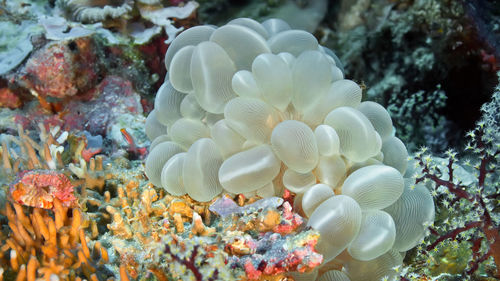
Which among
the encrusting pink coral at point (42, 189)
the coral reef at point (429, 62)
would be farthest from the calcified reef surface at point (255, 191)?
the coral reef at point (429, 62)

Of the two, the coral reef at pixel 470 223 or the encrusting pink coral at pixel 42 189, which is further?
the encrusting pink coral at pixel 42 189

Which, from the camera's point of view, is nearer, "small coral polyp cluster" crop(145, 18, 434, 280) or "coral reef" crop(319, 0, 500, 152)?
"small coral polyp cluster" crop(145, 18, 434, 280)

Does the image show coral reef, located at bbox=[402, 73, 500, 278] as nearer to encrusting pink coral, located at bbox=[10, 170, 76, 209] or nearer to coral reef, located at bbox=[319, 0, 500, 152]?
encrusting pink coral, located at bbox=[10, 170, 76, 209]

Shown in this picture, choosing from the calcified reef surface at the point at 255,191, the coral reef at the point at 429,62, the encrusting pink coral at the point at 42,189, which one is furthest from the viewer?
the coral reef at the point at 429,62

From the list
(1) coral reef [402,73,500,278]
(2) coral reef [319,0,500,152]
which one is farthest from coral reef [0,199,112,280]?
(2) coral reef [319,0,500,152]

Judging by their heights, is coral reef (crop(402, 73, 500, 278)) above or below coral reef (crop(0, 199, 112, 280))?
above

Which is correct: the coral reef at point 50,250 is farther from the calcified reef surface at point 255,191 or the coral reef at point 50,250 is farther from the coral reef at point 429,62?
the coral reef at point 429,62

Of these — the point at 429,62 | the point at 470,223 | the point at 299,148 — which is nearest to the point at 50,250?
the point at 299,148

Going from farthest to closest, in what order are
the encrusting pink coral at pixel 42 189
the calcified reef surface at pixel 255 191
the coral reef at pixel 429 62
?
the coral reef at pixel 429 62
the encrusting pink coral at pixel 42 189
the calcified reef surface at pixel 255 191

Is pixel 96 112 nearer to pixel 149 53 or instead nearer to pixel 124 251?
pixel 149 53

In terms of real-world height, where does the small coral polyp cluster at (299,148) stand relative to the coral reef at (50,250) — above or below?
above
